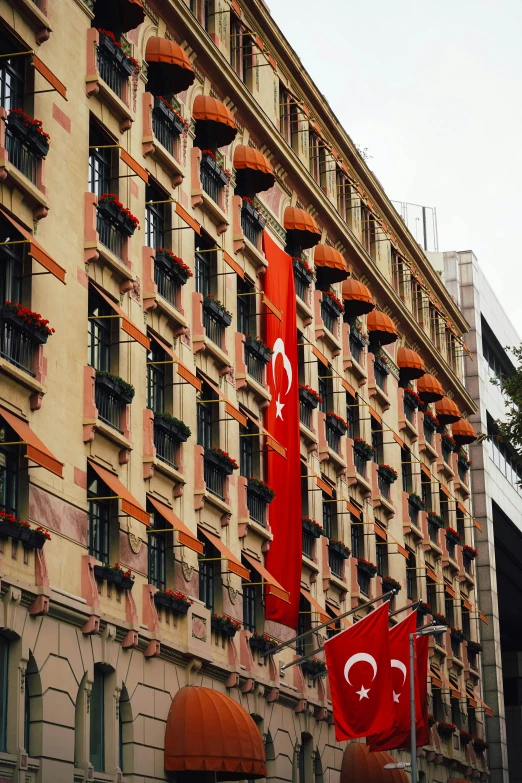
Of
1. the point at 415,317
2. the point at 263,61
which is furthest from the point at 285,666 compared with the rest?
the point at 415,317

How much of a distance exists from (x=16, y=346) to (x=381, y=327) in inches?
1269

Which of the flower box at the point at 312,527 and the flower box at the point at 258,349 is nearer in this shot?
the flower box at the point at 258,349

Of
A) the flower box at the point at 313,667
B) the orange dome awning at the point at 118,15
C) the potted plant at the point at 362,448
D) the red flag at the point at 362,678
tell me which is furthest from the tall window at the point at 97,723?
the potted plant at the point at 362,448

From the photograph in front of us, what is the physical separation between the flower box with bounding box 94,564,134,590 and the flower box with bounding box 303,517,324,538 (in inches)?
622

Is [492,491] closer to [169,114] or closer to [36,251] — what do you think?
[169,114]

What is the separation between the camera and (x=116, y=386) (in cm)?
3525

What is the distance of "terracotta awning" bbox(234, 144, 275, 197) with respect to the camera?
46875 millimetres

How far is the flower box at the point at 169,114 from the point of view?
41.1 m

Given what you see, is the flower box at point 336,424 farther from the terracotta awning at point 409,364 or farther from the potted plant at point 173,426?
the potted plant at point 173,426

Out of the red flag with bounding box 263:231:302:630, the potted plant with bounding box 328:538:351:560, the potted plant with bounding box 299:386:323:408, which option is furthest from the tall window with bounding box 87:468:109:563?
the potted plant with bounding box 328:538:351:560

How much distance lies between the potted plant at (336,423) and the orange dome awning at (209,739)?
18087mm

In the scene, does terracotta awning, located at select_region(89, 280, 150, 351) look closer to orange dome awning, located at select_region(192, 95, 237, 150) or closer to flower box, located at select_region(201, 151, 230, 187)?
flower box, located at select_region(201, 151, 230, 187)

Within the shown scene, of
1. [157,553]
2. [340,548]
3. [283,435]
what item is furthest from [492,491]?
[157,553]

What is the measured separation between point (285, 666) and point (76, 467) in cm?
1481
